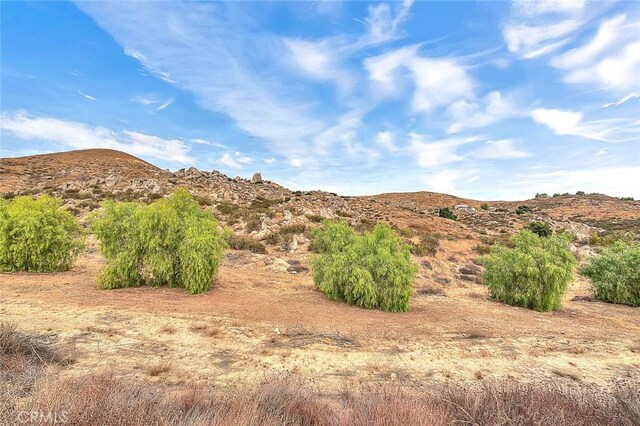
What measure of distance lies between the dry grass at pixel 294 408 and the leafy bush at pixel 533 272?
29.5 ft

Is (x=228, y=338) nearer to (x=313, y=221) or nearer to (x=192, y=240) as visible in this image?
(x=192, y=240)

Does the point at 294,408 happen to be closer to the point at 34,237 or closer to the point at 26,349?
the point at 26,349

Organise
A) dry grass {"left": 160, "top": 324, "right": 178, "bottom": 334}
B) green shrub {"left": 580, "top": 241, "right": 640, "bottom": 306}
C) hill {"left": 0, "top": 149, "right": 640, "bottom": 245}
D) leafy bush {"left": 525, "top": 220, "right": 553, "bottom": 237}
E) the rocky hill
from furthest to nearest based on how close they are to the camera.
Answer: leafy bush {"left": 525, "top": 220, "right": 553, "bottom": 237}, hill {"left": 0, "top": 149, "right": 640, "bottom": 245}, the rocky hill, green shrub {"left": 580, "top": 241, "right": 640, "bottom": 306}, dry grass {"left": 160, "top": 324, "right": 178, "bottom": 334}

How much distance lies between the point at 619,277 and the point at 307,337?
13863mm

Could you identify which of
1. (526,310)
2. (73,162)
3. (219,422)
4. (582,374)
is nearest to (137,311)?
(219,422)

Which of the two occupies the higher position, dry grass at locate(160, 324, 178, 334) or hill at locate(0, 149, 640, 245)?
hill at locate(0, 149, 640, 245)

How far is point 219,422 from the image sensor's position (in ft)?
10.2

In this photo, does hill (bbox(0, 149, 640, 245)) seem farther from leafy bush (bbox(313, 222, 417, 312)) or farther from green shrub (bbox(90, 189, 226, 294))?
leafy bush (bbox(313, 222, 417, 312))

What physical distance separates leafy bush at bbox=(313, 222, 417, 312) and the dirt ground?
21.3 inches

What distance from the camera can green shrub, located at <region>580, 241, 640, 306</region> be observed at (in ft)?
45.3

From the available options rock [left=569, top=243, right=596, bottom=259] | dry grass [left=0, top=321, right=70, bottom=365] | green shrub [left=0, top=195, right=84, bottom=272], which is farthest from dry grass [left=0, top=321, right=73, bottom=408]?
rock [left=569, top=243, right=596, bottom=259]

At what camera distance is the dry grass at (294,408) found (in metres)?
2.97

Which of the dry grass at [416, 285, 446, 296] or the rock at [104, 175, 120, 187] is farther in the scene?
the rock at [104, 175, 120, 187]

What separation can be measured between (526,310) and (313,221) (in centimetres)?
1819
